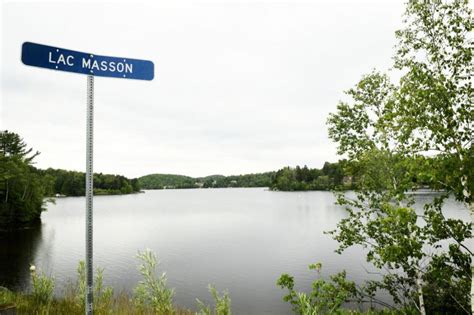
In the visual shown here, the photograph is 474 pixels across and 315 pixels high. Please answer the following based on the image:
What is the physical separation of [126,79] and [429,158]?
4.31 m

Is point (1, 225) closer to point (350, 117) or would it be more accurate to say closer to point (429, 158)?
point (350, 117)

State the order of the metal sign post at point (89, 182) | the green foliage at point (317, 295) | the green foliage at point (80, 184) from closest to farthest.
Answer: the metal sign post at point (89, 182) < the green foliage at point (317, 295) < the green foliage at point (80, 184)

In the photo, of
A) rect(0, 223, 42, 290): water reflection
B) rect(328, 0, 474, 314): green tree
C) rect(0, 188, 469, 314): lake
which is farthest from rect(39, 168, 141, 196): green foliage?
rect(328, 0, 474, 314): green tree

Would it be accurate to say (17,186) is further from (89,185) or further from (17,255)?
(89,185)

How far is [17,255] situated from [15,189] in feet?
66.8

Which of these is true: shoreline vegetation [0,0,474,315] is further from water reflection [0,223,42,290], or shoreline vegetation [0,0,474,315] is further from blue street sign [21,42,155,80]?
water reflection [0,223,42,290]

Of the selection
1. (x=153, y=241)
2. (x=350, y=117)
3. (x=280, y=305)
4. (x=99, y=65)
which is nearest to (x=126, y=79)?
(x=99, y=65)

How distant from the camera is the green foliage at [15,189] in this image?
1567 inches

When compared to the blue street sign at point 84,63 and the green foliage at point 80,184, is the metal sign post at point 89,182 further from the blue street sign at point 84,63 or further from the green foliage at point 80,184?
the green foliage at point 80,184

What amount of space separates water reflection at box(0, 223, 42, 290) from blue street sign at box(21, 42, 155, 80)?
867 inches

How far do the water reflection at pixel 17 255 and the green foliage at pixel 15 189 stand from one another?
2.62 meters

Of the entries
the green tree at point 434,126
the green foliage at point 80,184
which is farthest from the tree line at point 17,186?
the green foliage at point 80,184

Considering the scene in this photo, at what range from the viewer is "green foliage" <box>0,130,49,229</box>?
39812 millimetres

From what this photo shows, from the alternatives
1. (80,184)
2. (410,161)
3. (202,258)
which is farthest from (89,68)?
(80,184)
